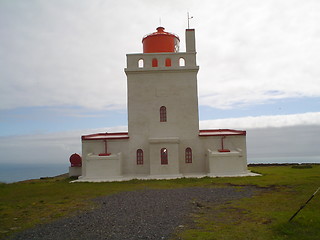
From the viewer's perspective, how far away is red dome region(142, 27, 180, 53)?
22984mm

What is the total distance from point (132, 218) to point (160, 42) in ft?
56.9

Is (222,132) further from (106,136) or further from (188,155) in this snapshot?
(106,136)

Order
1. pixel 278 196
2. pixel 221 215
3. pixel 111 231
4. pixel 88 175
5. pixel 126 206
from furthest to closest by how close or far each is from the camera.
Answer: pixel 88 175 < pixel 278 196 < pixel 126 206 < pixel 221 215 < pixel 111 231

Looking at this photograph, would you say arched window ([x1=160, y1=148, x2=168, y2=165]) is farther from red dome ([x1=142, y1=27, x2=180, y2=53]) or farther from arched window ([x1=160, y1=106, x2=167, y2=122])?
red dome ([x1=142, y1=27, x2=180, y2=53])

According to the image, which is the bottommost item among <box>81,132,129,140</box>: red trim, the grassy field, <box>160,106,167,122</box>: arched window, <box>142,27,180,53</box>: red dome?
the grassy field

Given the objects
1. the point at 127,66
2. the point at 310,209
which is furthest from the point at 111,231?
the point at 127,66

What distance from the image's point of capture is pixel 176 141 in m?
20.5

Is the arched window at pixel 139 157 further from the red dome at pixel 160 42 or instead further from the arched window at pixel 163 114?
the red dome at pixel 160 42

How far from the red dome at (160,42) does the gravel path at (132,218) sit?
13684mm

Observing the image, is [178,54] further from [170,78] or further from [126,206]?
[126,206]

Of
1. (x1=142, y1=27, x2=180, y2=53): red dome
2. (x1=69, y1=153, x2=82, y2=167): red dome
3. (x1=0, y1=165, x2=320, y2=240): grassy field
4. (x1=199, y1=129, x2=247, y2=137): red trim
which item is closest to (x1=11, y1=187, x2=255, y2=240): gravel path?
(x1=0, y1=165, x2=320, y2=240): grassy field

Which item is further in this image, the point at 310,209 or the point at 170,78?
the point at 170,78

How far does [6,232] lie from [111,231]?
301 centimetres

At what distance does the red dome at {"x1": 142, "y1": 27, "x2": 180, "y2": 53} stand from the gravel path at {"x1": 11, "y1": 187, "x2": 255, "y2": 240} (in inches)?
539
